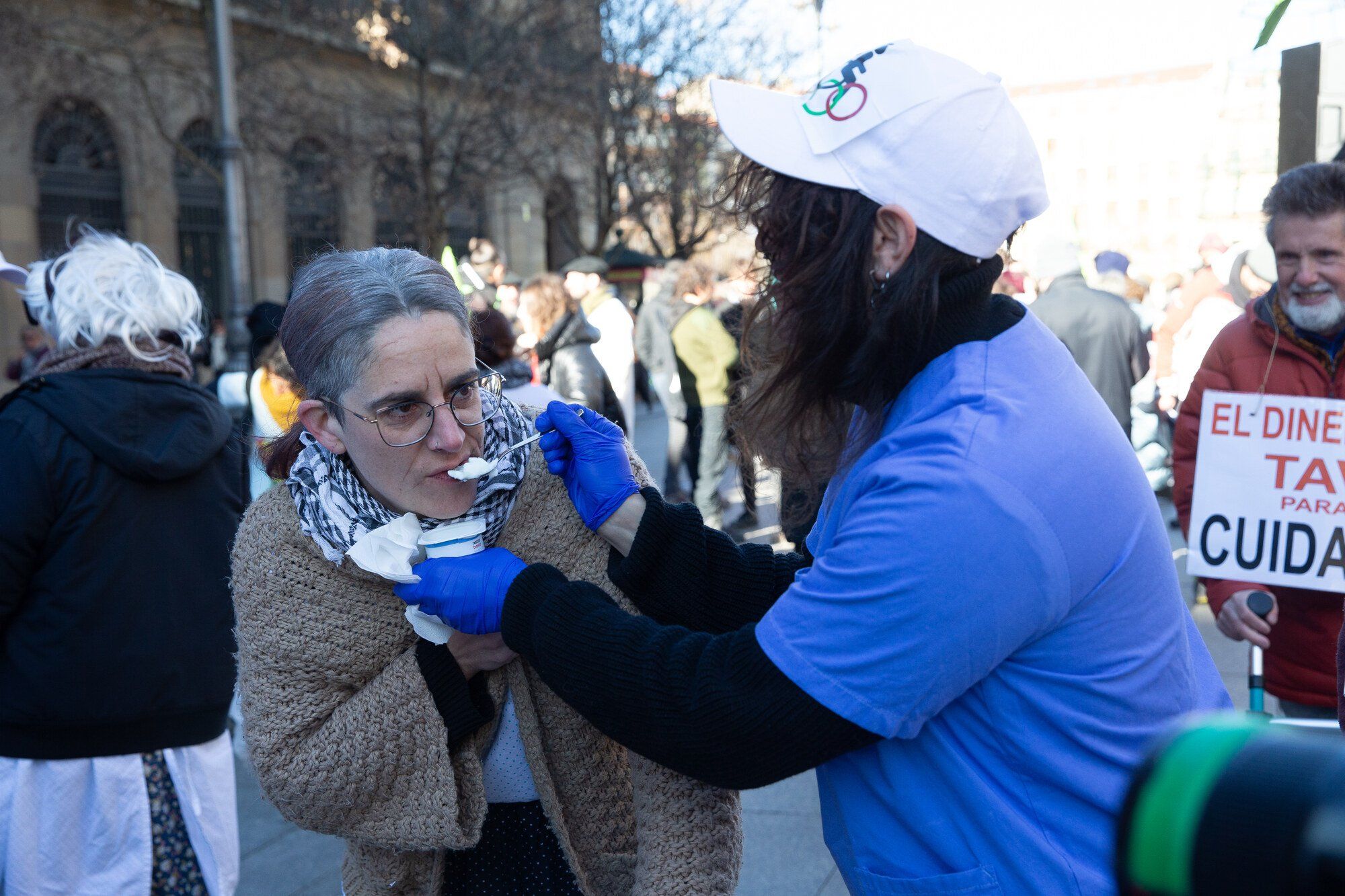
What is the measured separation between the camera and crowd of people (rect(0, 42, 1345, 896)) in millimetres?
1303

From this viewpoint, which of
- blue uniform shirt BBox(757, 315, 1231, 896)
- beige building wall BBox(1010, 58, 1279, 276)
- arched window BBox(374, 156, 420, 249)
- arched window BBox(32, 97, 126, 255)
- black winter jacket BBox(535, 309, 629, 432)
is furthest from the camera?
beige building wall BBox(1010, 58, 1279, 276)

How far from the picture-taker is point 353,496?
1812 millimetres

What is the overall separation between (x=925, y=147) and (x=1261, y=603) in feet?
6.84

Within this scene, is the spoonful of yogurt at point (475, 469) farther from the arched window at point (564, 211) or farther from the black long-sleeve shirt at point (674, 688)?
the arched window at point (564, 211)

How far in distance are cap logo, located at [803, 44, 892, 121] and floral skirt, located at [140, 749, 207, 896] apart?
2.31m

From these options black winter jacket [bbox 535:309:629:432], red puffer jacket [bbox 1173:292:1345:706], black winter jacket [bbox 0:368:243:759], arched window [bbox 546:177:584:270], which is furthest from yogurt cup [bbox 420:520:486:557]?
arched window [bbox 546:177:584:270]

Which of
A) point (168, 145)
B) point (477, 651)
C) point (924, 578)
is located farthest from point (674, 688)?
point (168, 145)

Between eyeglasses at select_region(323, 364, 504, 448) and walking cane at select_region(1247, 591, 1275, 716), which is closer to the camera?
eyeglasses at select_region(323, 364, 504, 448)

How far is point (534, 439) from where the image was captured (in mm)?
1943

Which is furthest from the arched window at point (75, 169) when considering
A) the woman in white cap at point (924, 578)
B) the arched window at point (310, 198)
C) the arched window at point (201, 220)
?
the woman in white cap at point (924, 578)

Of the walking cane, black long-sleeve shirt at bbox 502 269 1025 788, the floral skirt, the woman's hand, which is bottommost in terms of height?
the floral skirt

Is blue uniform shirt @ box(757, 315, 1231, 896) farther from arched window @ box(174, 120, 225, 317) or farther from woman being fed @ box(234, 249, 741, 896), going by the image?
arched window @ box(174, 120, 225, 317)

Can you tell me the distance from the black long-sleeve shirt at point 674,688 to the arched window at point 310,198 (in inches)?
652

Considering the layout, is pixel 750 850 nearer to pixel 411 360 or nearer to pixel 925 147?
pixel 411 360
